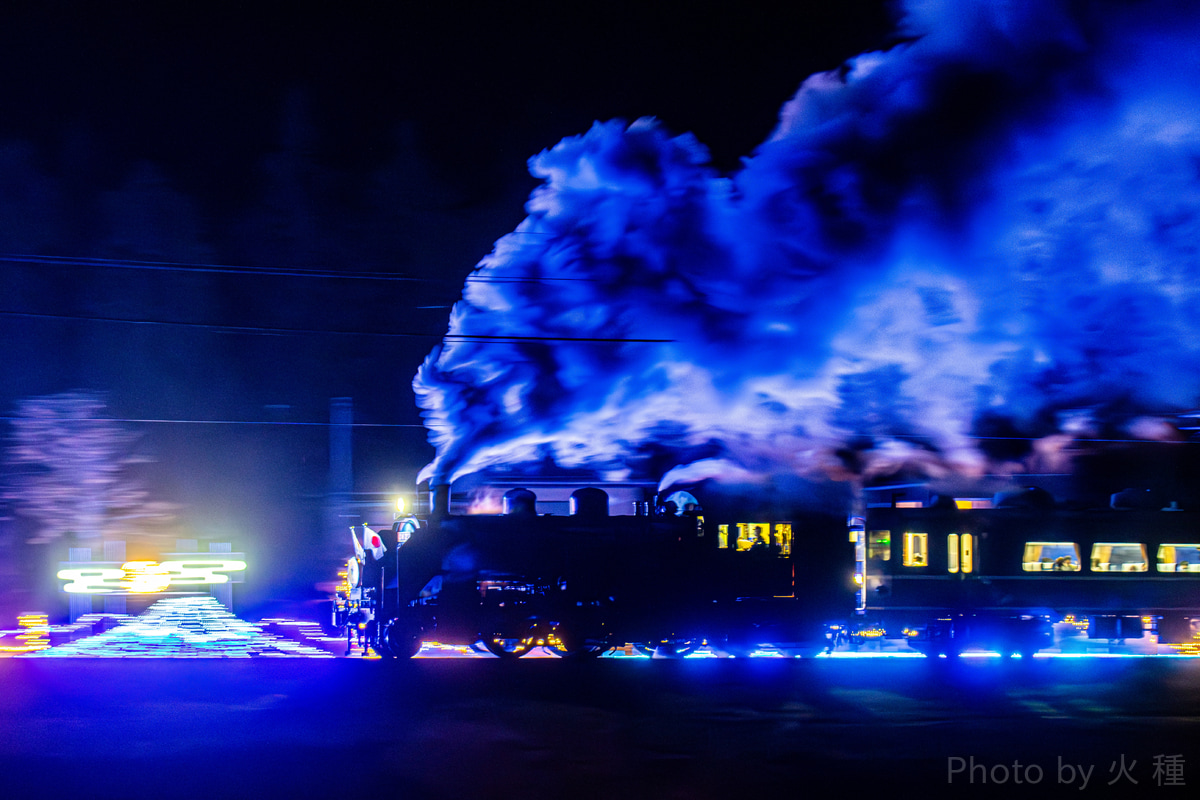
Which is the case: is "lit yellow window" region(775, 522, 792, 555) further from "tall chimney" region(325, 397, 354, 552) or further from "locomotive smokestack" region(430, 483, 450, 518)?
"tall chimney" region(325, 397, 354, 552)

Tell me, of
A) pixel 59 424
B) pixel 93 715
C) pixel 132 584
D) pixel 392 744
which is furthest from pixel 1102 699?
pixel 59 424

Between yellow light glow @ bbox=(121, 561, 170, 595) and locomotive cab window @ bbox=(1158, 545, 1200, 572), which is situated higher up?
locomotive cab window @ bbox=(1158, 545, 1200, 572)

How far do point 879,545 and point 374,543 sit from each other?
930 centimetres

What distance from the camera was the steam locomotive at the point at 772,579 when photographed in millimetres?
16281

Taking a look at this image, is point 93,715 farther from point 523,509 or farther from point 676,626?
point 676,626

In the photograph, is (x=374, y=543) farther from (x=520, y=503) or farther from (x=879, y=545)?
(x=879, y=545)

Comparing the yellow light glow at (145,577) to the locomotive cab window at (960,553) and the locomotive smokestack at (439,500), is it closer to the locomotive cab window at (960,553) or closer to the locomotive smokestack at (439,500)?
the locomotive smokestack at (439,500)

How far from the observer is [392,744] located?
9.68 m

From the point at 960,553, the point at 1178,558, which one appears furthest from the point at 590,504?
the point at 1178,558

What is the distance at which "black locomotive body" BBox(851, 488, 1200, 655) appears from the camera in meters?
17.1

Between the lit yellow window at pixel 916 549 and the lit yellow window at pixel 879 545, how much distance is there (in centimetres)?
32

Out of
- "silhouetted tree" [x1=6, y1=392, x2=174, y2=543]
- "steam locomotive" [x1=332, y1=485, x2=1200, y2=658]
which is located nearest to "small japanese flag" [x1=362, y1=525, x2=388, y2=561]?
"steam locomotive" [x1=332, y1=485, x2=1200, y2=658]

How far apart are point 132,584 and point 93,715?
7963 mm

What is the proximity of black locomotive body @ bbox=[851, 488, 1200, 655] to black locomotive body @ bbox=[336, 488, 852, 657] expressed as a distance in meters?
0.85
